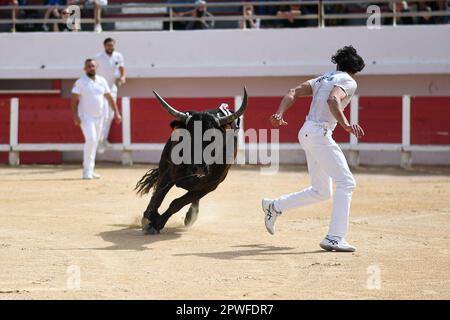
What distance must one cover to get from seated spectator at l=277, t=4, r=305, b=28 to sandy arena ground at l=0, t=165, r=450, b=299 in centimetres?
506

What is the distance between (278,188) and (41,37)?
710 centimetres

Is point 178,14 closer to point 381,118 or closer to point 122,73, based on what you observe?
point 122,73

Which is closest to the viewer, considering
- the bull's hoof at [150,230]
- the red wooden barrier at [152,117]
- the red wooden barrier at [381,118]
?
the bull's hoof at [150,230]

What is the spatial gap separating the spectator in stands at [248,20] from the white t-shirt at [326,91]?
32.6 ft

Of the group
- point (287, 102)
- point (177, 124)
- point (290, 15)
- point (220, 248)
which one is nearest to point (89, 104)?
point (177, 124)

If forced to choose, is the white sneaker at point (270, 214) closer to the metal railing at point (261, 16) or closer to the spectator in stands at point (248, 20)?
the metal railing at point (261, 16)

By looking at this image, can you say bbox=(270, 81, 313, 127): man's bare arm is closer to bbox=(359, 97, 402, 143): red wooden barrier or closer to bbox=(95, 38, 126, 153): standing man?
bbox=(359, 97, 402, 143): red wooden barrier

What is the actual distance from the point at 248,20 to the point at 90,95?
17.8 feet

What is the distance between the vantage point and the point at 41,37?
18.7 m

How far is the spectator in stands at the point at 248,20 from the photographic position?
59.1 ft

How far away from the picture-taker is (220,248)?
27.9 feet

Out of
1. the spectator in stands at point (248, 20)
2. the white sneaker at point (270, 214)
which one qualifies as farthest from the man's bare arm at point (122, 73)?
the white sneaker at point (270, 214)

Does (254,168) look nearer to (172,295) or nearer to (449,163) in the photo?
(449,163)
